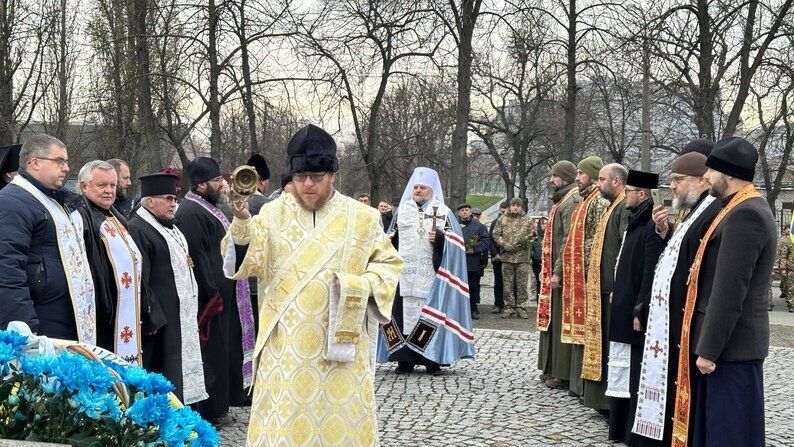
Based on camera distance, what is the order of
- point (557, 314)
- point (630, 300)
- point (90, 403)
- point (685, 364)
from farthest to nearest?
point (557, 314) < point (630, 300) < point (685, 364) < point (90, 403)

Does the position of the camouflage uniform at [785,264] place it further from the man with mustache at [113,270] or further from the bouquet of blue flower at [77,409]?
the bouquet of blue flower at [77,409]

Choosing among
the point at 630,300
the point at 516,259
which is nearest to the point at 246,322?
the point at 630,300

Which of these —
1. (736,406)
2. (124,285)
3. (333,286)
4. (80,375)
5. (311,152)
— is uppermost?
(311,152)

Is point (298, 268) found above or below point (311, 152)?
below

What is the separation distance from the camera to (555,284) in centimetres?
904

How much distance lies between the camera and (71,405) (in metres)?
2.78

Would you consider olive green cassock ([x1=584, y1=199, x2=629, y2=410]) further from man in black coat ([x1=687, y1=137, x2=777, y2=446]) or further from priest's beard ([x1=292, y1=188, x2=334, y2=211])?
priest's beard ([x1=292, y1=188, x2=334, y2=211])

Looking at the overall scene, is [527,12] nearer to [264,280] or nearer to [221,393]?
[221,393]

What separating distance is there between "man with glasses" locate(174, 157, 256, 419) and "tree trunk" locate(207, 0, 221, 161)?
28.3 feet

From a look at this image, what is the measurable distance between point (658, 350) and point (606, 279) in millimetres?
1768

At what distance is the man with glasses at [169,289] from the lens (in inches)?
266

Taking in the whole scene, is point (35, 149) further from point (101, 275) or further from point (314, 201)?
point (314, 201)

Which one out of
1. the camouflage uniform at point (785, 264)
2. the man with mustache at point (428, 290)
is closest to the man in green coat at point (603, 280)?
the man with mustache at point (428, 290)

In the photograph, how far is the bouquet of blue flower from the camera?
2.76 metres
